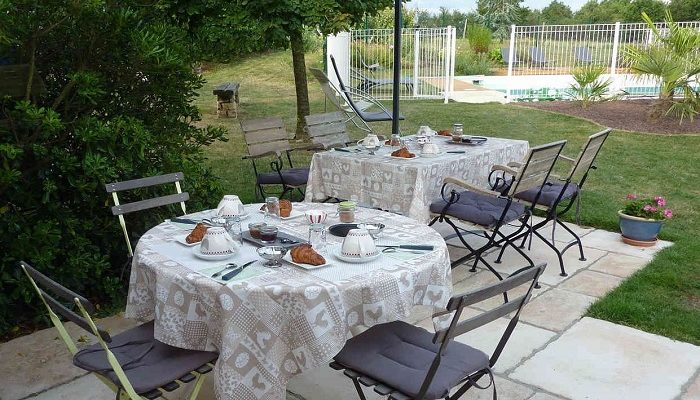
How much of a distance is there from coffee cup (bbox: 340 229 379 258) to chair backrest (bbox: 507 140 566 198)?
1894mm

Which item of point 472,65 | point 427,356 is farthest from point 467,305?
point 472,65

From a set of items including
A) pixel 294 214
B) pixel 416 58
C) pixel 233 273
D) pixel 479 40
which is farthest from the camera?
pixel 479 40

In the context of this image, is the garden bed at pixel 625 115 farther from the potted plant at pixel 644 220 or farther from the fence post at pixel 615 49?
the potted plant at pixel 644 220

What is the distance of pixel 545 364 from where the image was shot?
10.3 feet

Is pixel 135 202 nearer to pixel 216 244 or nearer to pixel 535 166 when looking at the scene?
pixel 216 244

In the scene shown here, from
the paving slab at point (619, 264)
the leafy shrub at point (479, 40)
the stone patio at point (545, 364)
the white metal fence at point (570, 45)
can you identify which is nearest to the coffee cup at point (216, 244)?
the stone patio at point (545, 364)

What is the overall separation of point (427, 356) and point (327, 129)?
4.26 m

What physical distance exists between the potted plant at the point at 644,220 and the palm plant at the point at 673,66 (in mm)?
5874

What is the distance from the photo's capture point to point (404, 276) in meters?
2.31

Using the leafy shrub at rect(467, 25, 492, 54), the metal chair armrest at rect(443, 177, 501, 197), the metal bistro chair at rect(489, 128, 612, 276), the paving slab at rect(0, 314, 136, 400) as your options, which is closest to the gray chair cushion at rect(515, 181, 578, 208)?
the metal bistro chair at rect(489, 128, 612, 276)

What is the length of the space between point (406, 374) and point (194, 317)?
30.8 inches

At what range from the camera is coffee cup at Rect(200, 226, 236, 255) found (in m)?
2.44

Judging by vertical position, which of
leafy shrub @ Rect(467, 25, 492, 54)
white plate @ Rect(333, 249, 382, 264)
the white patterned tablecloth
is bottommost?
the white patterned tablecloth

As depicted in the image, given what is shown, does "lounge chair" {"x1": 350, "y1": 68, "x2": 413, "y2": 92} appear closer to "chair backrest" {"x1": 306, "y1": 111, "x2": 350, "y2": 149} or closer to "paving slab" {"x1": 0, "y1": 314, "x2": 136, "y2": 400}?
"chair backrest" {"x1": 306, "y1": 111, "x2": 350, "y2": 149}
